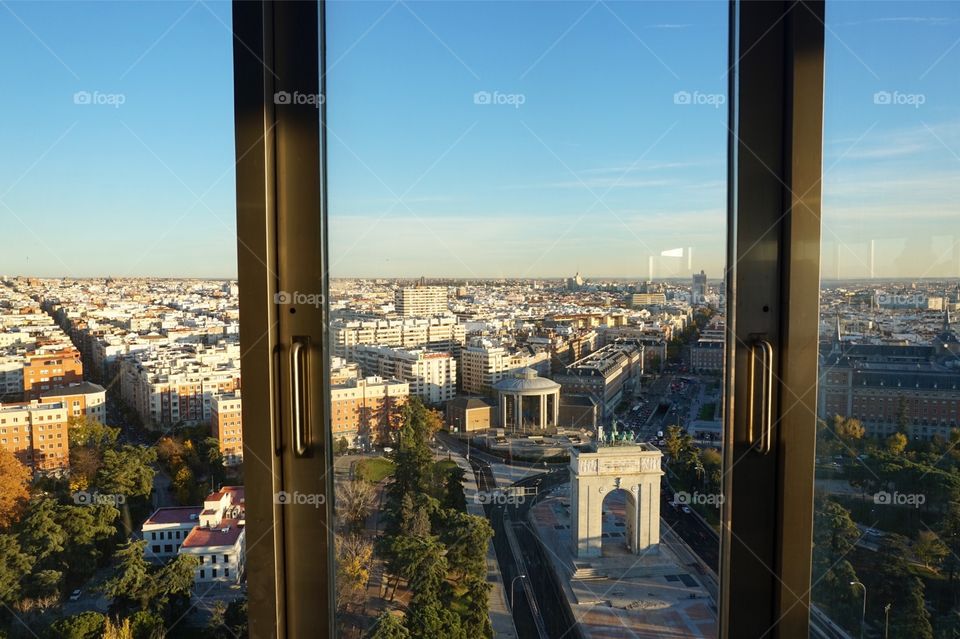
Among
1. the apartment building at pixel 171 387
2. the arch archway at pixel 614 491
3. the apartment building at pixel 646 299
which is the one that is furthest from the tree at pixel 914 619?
the apartment building at pixel 171 387

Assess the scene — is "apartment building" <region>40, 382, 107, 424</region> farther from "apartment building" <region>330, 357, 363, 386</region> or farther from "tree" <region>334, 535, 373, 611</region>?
"tree" <region>334, 535, 373, 611</region>

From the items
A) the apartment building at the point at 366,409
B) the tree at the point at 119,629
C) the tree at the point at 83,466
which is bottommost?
the tree at the point at 119,629

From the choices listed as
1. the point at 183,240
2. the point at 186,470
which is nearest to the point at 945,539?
the point at 186,470

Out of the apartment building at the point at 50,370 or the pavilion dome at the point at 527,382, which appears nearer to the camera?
the apartment building at the point at 50,370

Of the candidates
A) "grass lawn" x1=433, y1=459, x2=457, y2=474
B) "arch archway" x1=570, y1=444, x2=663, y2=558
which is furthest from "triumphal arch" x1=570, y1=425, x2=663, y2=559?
"grass lawn" x1=433, y1=459, x2=457, y2=474

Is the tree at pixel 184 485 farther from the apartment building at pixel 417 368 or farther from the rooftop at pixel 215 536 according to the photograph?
the apartment building at pixel 417 368

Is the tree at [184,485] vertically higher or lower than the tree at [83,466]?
lower

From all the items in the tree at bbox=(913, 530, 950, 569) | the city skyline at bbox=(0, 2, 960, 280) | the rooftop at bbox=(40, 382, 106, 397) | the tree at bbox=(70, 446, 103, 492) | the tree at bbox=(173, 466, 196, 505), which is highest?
the city skyline at bbox=(0, 2, 960, 280)

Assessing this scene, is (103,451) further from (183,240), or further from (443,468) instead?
(443,468)
